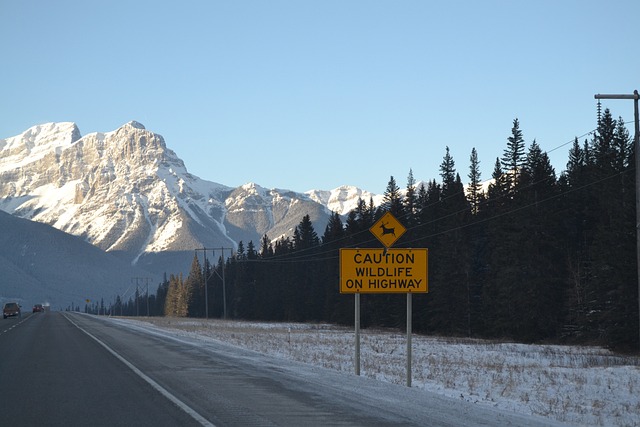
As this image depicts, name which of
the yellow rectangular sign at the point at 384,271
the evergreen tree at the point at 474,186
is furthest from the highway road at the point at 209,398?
the evergreen tree at the point at 474,186

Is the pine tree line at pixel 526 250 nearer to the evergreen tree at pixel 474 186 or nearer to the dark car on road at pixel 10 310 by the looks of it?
the evergreen tree at pixel 474 186

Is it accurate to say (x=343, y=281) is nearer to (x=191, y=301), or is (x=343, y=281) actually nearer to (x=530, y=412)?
(x=530, y=412)

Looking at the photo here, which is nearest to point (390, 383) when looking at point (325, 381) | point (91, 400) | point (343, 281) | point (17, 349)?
point (325, 381)

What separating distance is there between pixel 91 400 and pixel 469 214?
59341 mm

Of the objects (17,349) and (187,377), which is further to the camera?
(17,349)

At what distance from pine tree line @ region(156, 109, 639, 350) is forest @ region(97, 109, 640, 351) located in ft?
0.31

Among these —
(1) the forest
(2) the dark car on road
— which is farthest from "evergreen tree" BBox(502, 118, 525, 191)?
(2) the dark car on road

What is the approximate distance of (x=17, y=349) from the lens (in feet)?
94.3

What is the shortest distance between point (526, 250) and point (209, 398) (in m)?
44.3

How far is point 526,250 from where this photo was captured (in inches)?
2201

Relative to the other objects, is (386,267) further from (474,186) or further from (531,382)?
(474,186)

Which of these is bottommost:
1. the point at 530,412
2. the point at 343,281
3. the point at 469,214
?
the point at 530,412

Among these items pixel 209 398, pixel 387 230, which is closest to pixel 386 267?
pixel 387 230

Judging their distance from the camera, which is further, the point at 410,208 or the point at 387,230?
the point at 410,208
